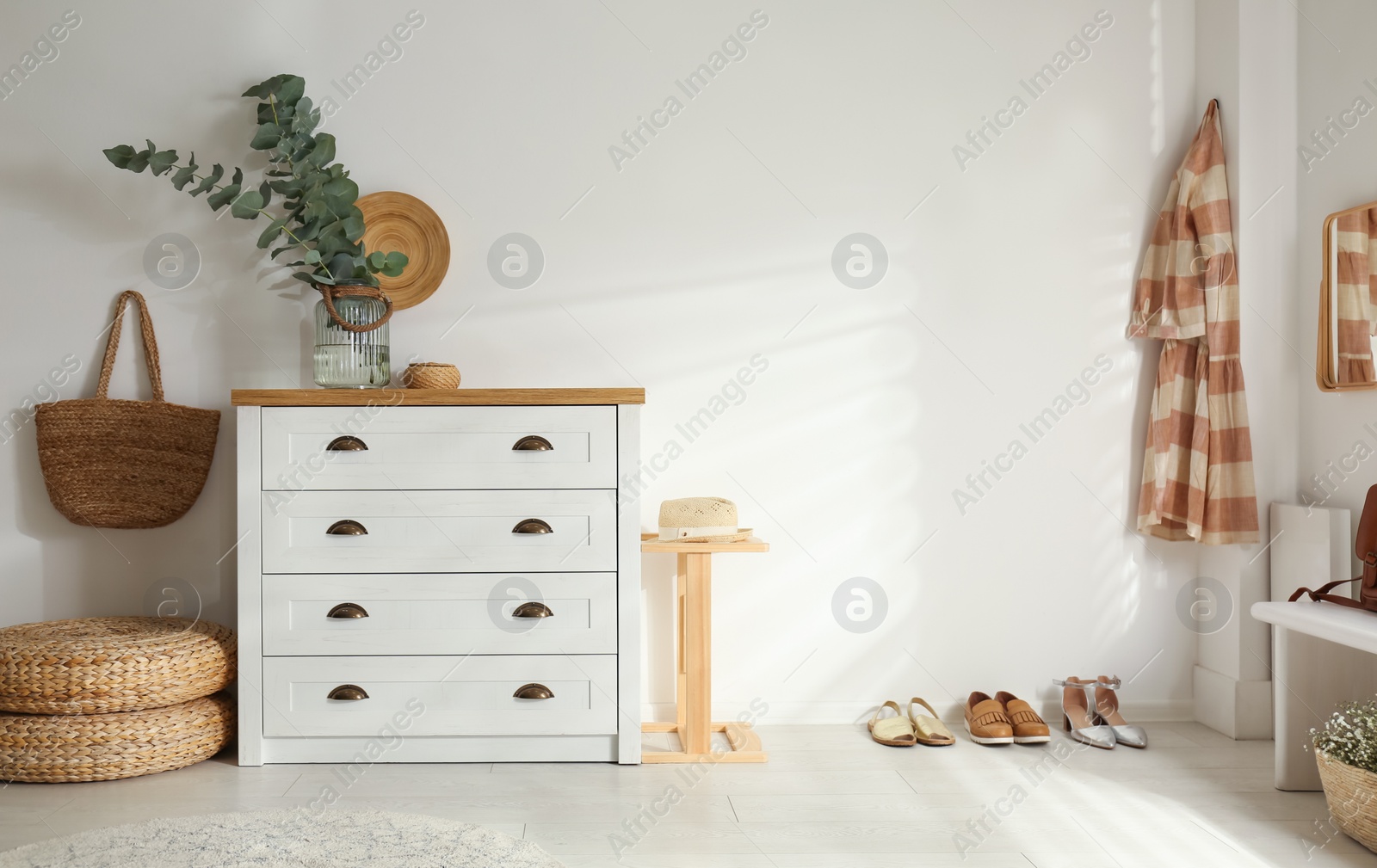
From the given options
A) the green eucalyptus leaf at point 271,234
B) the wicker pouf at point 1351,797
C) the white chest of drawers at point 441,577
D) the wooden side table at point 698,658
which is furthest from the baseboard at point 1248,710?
the green eucalyptus leaf at point 271,234

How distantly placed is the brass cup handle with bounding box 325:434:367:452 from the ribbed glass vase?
0.23m

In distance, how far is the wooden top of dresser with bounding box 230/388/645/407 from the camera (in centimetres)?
236

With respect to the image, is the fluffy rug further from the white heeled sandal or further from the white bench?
the white bench

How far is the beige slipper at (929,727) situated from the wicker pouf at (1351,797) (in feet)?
2.97

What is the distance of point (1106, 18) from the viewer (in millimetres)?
2893

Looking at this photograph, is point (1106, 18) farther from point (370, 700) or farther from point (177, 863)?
point (177, 863)

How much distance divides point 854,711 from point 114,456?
238cm

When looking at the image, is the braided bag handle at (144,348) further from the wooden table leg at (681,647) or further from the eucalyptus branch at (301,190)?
the wooden table leg at (681,647)

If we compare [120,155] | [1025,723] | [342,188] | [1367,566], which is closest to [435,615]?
→ [342,188]

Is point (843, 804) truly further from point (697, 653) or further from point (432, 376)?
point (432, 376)

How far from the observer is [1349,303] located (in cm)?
246

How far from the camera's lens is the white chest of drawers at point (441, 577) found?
2379 mm

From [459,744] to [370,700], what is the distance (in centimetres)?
27

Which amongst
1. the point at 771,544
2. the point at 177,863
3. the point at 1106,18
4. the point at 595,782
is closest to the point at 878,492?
the point at 771,544
